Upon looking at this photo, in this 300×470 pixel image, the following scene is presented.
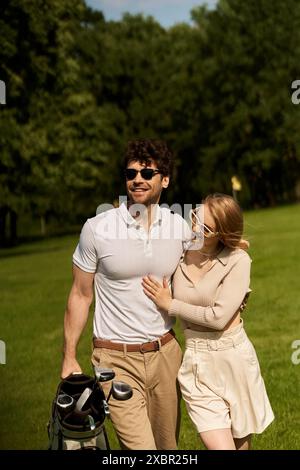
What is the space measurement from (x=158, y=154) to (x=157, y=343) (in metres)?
1.17

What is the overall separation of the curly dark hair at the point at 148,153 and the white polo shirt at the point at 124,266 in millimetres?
319

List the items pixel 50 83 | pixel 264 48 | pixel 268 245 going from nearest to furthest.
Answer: pixel 268 245, pixel 50 83, pixel 264 48

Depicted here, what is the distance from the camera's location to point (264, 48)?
200 ft

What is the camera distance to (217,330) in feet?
17.5

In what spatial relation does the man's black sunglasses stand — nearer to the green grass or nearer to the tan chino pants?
the green grass

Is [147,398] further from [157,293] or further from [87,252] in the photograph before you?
[87,252]

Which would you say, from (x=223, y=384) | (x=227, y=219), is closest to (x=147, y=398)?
(x=223, y=384)

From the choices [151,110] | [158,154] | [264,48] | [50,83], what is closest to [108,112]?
[151,110]

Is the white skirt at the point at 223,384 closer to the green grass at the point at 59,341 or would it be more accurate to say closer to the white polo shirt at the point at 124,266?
the white polo shirt at the point at 124,266

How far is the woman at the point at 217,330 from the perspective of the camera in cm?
527

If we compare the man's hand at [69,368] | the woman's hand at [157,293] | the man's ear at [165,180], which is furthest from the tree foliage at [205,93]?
the man's hand at [69,368]

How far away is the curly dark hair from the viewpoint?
5434 millimetres
